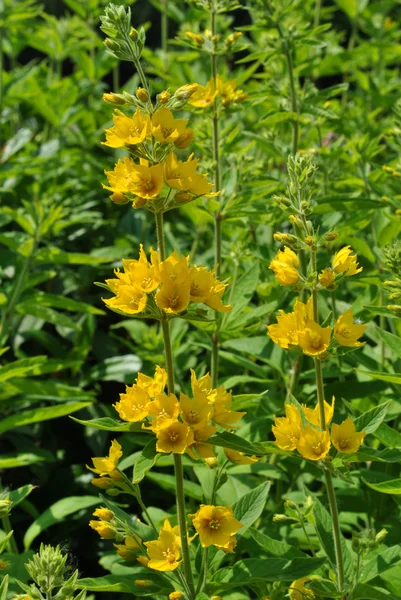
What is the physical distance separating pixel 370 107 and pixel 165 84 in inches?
54.5

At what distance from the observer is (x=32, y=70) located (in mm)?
4395

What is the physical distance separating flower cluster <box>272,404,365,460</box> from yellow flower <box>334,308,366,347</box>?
0.20 metres

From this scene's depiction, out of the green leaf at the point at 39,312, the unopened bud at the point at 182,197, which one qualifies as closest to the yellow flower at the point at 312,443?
the unopened bud at the point at 182,197

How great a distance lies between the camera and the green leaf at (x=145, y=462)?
67.2 inches

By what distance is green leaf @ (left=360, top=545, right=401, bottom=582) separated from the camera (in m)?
1.97

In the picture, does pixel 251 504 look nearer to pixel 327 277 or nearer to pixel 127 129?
pixel 327 277

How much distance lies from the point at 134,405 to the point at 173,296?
0.94 feet

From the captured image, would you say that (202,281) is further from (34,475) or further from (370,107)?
(370,107)

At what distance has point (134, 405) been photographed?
181 cm

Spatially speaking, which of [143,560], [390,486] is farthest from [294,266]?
[143,560]

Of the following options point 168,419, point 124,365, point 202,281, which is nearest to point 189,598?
point 168,419

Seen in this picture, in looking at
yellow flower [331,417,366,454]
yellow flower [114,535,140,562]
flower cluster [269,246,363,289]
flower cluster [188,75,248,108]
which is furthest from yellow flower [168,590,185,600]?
flower cluster [188,75,248,108]

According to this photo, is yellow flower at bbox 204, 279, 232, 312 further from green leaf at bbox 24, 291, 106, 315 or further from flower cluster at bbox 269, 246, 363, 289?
green leaf at bbox 24, 291, 106, 315

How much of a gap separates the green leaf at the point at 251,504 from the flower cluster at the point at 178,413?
0.29 metres
